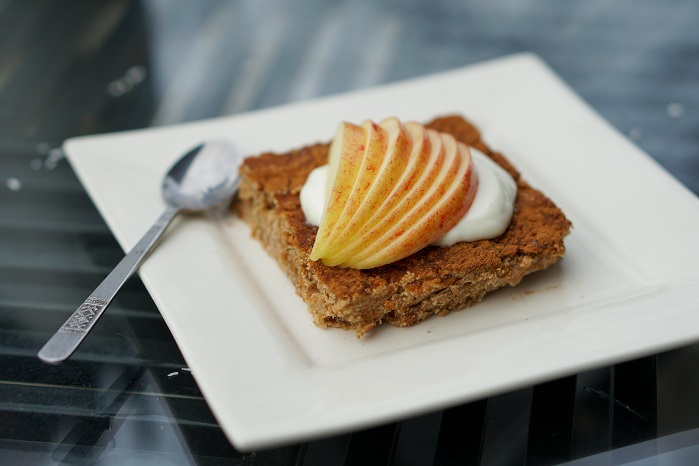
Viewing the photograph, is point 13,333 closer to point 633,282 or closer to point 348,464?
point 348,464

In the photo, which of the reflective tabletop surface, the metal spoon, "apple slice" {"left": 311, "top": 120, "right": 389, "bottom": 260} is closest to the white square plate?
the metal spoon

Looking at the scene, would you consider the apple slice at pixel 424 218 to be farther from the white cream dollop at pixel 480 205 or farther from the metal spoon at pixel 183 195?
the metal spoon at pixel 183 195

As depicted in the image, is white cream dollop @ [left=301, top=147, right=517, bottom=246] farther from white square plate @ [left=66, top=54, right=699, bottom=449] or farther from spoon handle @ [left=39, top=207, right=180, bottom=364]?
spoon handle @ [left=39, top=207, right=180, bottom=364]

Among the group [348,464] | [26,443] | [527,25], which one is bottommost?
[527,25]

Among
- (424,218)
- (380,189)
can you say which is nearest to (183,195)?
(380,189)

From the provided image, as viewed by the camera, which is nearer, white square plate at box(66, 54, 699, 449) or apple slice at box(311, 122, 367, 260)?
white square plate at box(66, 54, 699, 449)

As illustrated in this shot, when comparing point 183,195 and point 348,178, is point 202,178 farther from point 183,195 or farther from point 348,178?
point 348,178

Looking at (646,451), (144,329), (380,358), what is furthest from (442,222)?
(144,329)

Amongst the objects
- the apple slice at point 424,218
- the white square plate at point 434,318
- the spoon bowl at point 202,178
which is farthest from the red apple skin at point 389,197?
the spoon bowl at point 202,178
